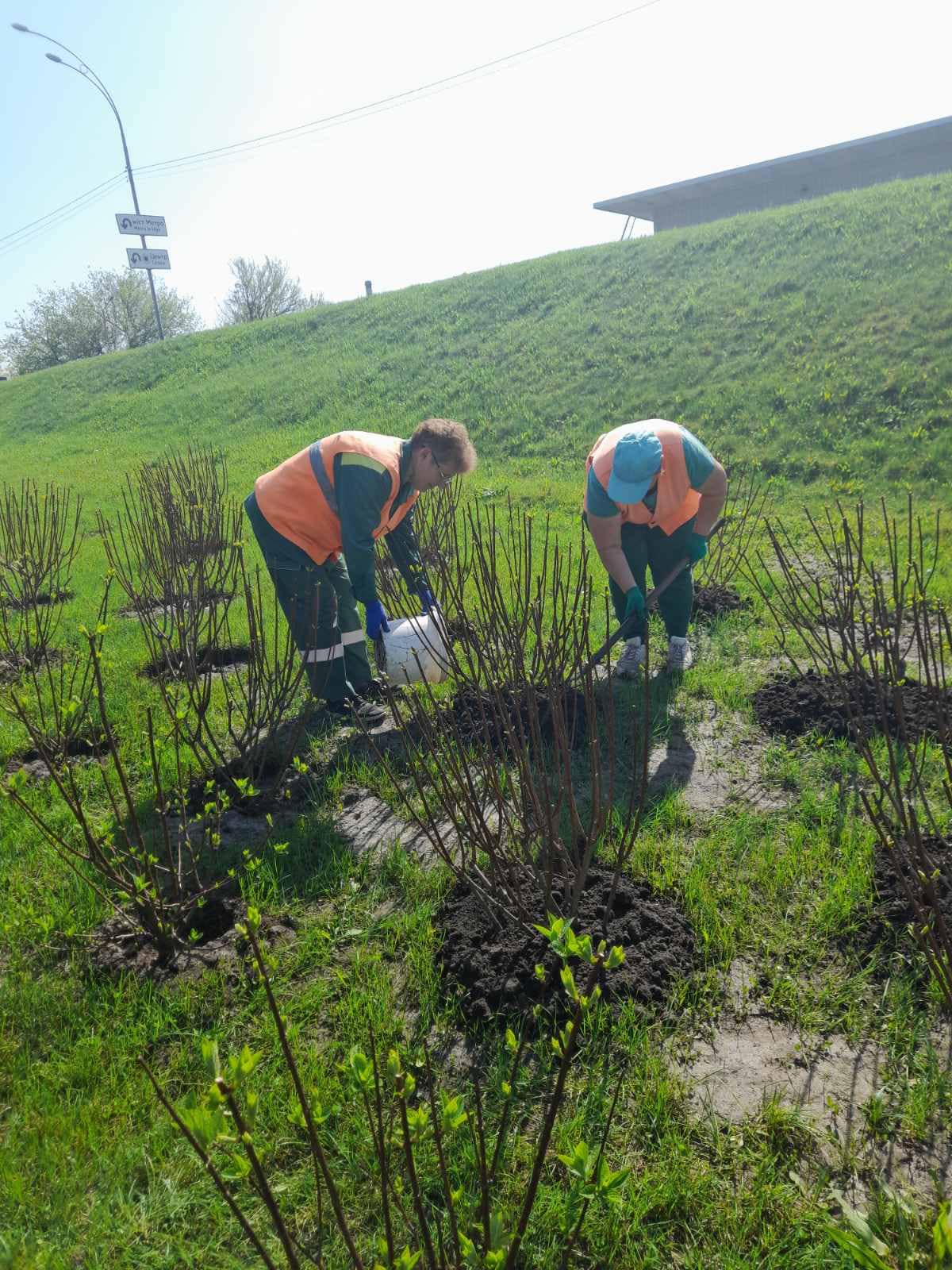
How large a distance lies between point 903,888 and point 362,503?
2503mm

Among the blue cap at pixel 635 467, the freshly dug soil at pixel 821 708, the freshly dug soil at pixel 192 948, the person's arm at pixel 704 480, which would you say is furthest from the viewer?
the person's arm at pixel 704 480

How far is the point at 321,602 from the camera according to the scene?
12.5 ft

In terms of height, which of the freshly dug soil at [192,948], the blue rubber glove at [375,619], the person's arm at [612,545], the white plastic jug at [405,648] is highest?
the person's arm at [612,545]

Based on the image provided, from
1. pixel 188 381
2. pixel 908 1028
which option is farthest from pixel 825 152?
pixel 908 1028

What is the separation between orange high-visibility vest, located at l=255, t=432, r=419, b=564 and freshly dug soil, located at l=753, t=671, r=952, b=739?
1968mm

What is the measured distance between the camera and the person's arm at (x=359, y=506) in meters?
3.47

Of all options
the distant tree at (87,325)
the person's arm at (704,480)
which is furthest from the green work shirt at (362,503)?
the distant tree at (87,325)

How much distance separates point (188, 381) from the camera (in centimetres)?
1961

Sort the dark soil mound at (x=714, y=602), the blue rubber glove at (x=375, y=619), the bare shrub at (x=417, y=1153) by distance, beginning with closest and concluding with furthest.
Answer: the bare shrub at (x=417, y=1153)
the blue rubber glove at (x=375, y=619)
the dark soil mound at (x=714, y=602)

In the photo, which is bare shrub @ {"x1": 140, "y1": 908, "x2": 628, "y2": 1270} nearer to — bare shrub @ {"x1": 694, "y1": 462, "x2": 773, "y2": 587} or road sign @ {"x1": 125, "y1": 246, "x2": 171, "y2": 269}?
bare shrub @ {"x1": 694, "y1": 462, "x2": 773, "y2": 587}

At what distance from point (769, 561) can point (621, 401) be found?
244 inches

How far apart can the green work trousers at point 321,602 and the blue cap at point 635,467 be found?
1.46m

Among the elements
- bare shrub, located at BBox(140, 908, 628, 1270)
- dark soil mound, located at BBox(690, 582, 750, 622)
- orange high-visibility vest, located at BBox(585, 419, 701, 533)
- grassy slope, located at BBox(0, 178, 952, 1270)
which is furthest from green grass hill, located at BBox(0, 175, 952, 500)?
bare shrub, located at BBox(140, 908, 628, 1270)

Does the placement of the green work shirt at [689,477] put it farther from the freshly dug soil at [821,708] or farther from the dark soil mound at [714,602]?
the dark soil mound at [714,602]
